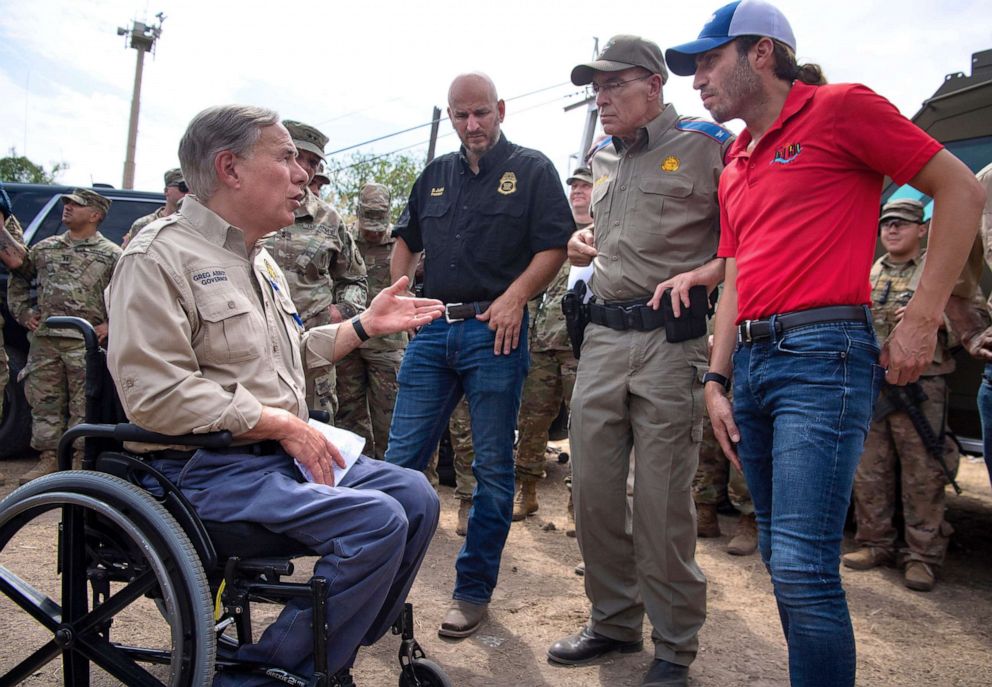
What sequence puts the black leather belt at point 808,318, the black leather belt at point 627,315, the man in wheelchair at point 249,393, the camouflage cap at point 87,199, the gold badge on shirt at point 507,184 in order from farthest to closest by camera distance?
the camouflage cap at point 87,199 → the gold badge on shirt at point 507,184 → the black leather belt at point 627,315 → the black leather belt at point 808,318 → the man in wheelchair at point 249,393

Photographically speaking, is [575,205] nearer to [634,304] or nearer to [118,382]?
[634,304]

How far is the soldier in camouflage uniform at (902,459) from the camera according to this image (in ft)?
14.2

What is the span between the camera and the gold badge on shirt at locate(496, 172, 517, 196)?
3.47m

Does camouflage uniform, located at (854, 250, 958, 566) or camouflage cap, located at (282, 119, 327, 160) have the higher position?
camouflage cap, located at (282, 119, 327, 160)

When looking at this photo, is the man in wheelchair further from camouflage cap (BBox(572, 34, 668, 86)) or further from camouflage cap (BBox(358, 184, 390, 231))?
camouflage cap (BBox(358, 184, 390, 231))

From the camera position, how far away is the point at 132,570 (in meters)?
2.11

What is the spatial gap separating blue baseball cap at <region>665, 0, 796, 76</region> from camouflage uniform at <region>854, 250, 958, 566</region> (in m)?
2.67

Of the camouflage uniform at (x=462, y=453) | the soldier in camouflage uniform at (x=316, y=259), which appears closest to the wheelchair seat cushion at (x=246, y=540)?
the soldier in camouflage uniform at (x=316, y=259)

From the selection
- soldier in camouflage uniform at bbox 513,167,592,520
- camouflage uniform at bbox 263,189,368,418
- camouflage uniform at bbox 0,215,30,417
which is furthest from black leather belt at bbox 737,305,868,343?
camouflage uniform at bbox 0,215,30,417

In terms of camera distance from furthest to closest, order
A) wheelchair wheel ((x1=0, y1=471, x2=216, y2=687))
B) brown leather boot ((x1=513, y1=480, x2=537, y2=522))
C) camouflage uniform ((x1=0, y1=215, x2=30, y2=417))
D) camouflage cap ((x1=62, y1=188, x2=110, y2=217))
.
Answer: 1. camouflage cap ((x1=62, y1=188, x2=110, y2=217))
2. camouflage uniform ((x1=0, y1=215, x2=30, y2=417))
3. brown leather boot ((x1=513, y1=480, x2=537, y2=522))
4. wheelchair wheel ((x1=0, y1=471, x2=216, y2=687))

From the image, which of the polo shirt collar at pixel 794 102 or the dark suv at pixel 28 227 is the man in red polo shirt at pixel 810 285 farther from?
the dark suv at pixel 28 227

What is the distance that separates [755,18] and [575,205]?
4.05 m

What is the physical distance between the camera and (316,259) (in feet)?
15.3

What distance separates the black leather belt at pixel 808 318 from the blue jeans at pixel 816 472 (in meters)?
0.02
